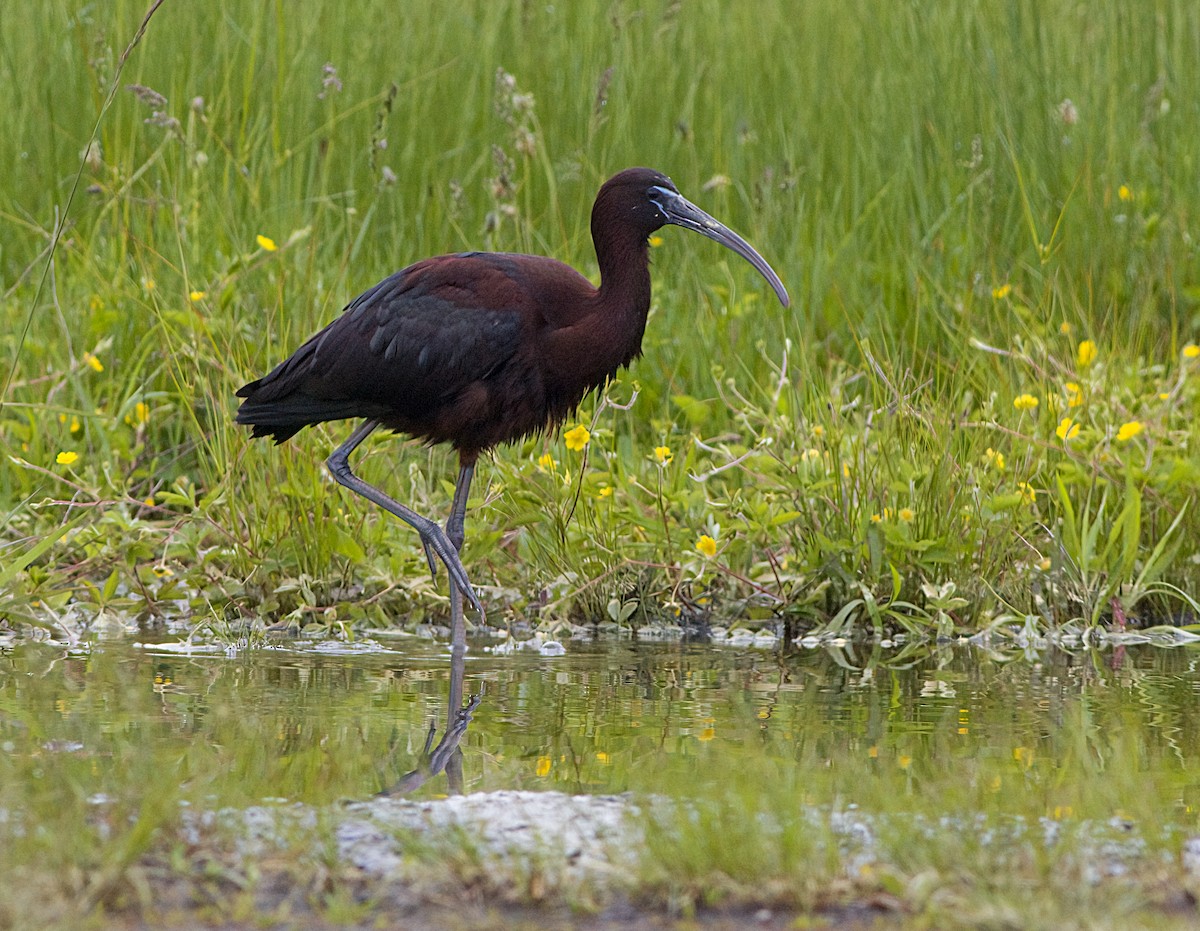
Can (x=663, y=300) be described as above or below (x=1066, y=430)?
above

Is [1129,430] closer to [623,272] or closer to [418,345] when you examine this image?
[623,272]

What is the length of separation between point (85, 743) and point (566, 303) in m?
2.42

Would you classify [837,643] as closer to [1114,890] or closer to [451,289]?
[451,289]

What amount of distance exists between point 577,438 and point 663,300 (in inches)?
74.6

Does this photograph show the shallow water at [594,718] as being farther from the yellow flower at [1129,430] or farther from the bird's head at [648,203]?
the bird's head at [648,203]

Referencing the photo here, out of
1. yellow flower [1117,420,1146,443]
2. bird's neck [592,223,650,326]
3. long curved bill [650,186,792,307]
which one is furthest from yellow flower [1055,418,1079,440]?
bird's neck [592,223,650,326]

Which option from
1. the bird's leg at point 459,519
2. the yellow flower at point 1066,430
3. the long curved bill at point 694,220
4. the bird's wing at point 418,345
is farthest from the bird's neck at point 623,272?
the yellow flower at point 1066,430

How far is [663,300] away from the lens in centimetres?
748

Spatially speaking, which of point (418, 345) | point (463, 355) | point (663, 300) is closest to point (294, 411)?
point (418, 345)

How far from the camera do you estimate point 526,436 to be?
229 inches

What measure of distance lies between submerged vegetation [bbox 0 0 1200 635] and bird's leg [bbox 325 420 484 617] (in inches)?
5.3

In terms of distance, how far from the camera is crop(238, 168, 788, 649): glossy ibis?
5.52m

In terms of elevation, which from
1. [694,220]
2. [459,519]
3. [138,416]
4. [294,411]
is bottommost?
[459,519]

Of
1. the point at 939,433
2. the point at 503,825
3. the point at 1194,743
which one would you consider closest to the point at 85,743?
the point at 503,825
